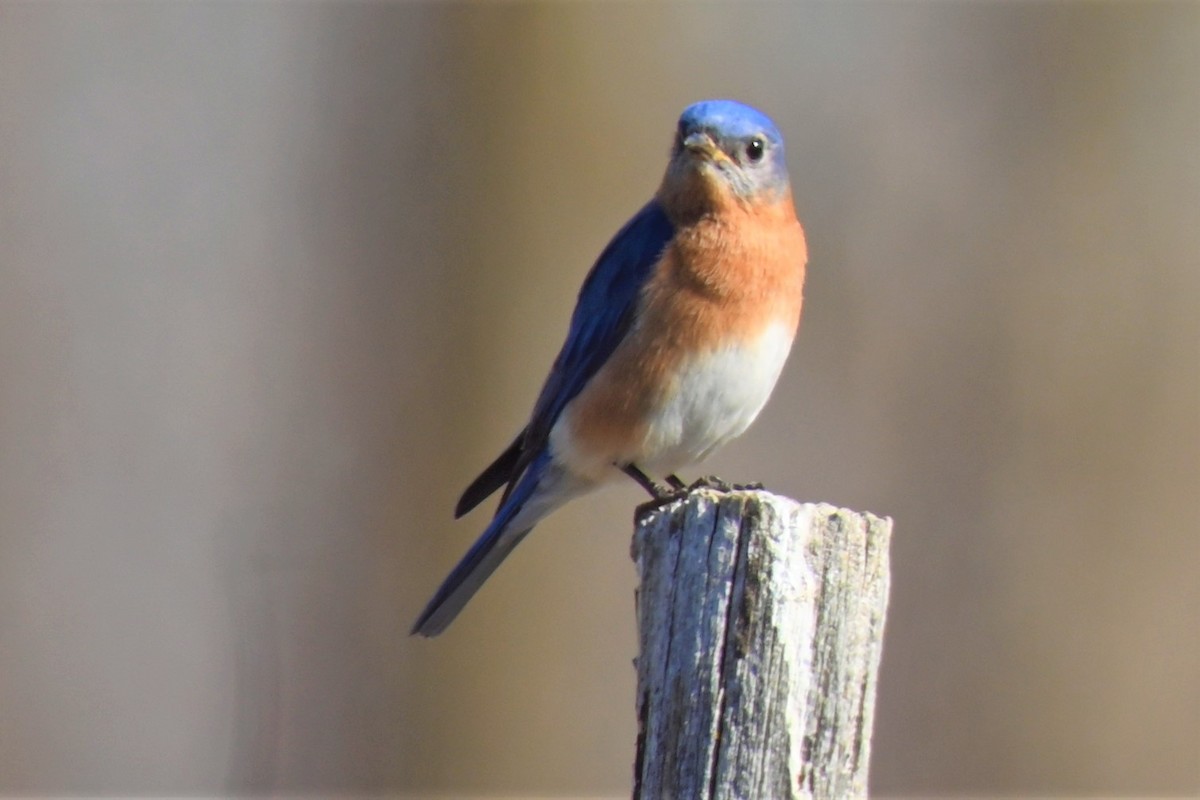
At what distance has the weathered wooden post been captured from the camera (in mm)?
2916

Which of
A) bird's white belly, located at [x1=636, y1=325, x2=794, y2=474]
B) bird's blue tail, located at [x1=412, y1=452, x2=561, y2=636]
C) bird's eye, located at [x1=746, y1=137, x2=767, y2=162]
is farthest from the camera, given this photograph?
bird's blue tail, located at [x1=412, y1=452, x2=561, y2=636]

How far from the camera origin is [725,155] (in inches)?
193

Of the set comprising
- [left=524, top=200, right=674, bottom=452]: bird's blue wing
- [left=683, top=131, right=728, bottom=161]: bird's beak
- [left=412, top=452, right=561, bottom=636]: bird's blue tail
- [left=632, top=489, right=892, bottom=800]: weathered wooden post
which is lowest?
[left=632, top=489, right=892, bottom=800]: weathered wooden post

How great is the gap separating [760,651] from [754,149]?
2.40 meters

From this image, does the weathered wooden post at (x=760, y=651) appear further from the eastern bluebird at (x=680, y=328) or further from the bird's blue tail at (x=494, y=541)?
the bird's blue tail at (x=494, y=541)

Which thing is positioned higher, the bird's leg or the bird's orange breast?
the bird's orange breast

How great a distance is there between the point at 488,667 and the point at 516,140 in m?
3.28

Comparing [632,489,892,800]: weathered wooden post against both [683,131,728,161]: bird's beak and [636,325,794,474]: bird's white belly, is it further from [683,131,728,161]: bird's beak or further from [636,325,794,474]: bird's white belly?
[683,131,728,161]: bird's beak

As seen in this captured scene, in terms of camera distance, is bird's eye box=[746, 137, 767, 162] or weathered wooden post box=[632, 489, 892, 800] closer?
weathered wooden post box=[632, 489, 892, 800]

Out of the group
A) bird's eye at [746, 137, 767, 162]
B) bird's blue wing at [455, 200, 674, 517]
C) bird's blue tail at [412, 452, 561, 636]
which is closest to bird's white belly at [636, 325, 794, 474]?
bird's blue wing at [455, 200, 674, 517]

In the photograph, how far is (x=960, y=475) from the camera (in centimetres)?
820

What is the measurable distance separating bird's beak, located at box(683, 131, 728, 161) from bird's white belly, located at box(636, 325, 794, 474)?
57cm

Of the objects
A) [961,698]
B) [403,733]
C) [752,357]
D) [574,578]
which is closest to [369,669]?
[403,733]

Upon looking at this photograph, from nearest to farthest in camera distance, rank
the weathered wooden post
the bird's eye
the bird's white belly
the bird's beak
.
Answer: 1. the weathered wooden post
2. the bird's white belly
3. the bird's beak
4. the bird's eye
